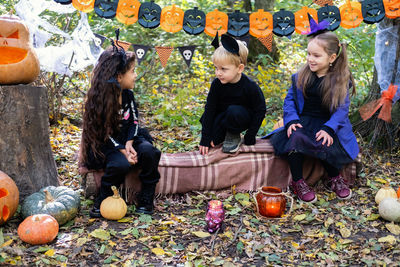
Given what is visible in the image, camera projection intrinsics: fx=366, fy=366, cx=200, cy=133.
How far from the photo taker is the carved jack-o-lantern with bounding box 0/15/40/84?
3.16 metres

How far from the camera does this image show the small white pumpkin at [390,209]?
10.2ft

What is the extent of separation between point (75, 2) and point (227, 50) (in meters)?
1.66

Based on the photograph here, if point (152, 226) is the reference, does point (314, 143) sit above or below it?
above

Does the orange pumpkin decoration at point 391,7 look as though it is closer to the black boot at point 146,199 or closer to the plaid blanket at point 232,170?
the plaid blanket at point 232,170

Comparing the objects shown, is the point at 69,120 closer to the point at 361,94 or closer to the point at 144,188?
the point at 144,188

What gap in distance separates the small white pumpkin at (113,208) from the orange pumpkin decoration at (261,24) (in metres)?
2.32

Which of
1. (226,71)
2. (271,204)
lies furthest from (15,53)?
(271,204)

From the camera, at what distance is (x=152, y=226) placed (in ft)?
10.2

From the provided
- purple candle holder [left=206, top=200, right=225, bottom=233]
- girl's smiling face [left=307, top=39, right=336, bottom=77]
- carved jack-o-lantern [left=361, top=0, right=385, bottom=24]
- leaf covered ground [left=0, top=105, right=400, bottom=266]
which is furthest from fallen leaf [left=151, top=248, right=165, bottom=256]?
carved jack-o-lantern [left=361, top=0, right=385, bottom=24]

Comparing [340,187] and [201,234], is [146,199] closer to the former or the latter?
[201,234]

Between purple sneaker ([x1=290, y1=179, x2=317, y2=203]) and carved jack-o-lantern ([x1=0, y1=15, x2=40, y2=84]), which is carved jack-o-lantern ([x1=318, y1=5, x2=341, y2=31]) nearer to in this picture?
purple sneaker ([x1=290, y1=179, x2=317, y2=203])

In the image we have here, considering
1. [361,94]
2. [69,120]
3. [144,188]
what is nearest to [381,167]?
[361,94]

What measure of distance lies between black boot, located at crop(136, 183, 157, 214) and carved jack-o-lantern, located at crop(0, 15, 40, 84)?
1467 millimetres

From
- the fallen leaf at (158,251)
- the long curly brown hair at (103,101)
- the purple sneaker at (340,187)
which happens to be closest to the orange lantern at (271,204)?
the purple sneaker at (340,187)
